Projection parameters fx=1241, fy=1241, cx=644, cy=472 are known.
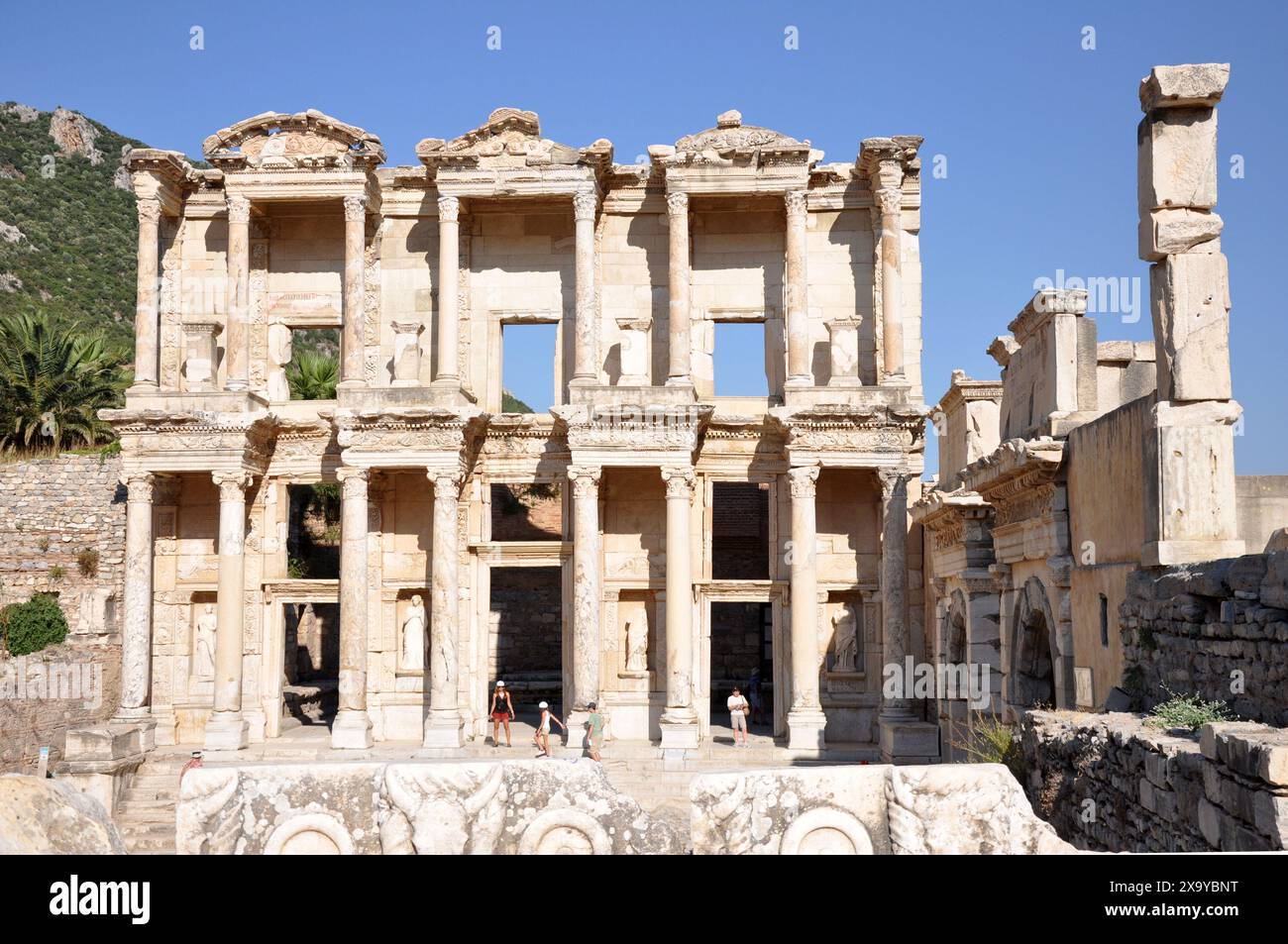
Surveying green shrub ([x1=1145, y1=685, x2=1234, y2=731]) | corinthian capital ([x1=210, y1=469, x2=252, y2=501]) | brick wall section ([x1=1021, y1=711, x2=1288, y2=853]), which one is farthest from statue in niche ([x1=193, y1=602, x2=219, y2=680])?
green shrub ([x1=1145, y1=685, x2=1234, y2=731])

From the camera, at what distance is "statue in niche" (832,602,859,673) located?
21359 mm

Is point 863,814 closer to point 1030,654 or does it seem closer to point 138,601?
point 1030,654

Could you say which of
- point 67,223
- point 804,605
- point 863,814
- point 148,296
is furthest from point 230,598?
point 67,223

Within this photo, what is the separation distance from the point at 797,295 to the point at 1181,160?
37.0ft

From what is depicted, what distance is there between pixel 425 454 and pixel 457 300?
314 centimetres

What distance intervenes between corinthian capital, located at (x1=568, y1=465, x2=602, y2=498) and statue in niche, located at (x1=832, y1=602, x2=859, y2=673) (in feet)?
16.3

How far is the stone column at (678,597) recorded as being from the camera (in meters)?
20.0

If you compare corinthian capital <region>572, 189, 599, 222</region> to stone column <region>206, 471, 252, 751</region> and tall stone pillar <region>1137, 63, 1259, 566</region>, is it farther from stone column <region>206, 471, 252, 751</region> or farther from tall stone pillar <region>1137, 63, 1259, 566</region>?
tall stone pillar <region>1137, 63, 1259, 566</region>

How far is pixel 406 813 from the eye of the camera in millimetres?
4305

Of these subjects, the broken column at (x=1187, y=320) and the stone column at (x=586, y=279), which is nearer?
the broken column at (x=1187, y=320)

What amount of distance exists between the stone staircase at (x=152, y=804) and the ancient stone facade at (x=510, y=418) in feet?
3.49

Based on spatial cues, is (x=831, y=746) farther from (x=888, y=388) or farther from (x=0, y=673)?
(x=0, y=673)

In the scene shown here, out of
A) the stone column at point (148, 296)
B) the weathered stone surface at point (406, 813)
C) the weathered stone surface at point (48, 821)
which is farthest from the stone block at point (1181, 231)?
the stone column at point (148, 296)

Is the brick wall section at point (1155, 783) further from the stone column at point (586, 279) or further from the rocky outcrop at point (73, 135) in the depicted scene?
the rocky outcrop at point (73, 135)
